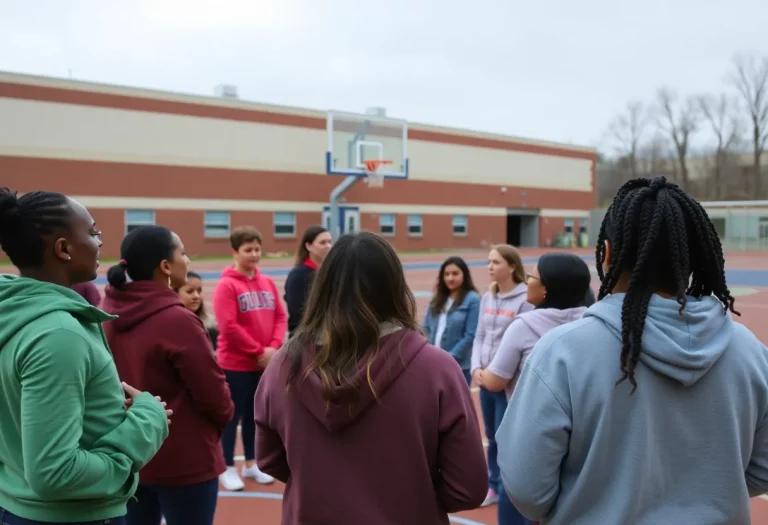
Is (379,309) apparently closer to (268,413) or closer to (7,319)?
(268,413)

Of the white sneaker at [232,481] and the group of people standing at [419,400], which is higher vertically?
the group of people standing at [419,400]

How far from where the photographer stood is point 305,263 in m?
5.63

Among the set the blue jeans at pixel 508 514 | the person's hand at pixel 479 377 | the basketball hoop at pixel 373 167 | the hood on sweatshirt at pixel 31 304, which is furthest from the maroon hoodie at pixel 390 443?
the basketball hoop at pixel 373 167

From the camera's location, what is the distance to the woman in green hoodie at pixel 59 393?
1832mm

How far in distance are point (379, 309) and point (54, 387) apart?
3.03 feet

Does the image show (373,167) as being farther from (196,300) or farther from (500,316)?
(500,316)

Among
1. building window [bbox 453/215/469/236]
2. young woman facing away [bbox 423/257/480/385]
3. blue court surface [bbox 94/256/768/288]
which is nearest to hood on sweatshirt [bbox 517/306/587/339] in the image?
young woman facing away [bbox 423/257/480/385]

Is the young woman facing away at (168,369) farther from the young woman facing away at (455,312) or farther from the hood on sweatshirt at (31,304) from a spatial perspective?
the young woman facing away at (455,312)

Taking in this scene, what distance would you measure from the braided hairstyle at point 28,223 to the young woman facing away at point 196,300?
9.23 ft

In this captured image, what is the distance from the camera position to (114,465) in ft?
6.46

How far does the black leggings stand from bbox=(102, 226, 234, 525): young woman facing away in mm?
1983

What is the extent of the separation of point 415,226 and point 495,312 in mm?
35207

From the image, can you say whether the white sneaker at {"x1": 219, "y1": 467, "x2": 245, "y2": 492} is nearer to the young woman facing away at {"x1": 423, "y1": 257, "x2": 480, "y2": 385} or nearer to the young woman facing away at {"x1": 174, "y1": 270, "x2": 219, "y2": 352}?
the young woman facing away at {"x1": 174, "y1": 270, "x2": 219, "y2": 352}

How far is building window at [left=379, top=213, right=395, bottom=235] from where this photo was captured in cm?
3834
